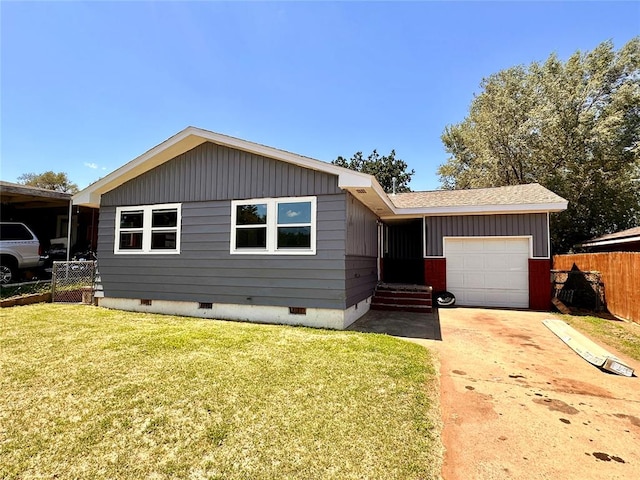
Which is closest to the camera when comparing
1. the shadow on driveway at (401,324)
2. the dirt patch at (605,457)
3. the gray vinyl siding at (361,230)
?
the dirt patch at (605,457)

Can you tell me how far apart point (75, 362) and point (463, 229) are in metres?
9.71

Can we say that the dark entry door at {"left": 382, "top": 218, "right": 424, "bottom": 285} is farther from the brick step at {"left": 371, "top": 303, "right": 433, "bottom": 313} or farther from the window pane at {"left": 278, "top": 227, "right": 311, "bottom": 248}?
the window pane at {"left": 278, "top": 227, "right": 311, "bottom": 248}

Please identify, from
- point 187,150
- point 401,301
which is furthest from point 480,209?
point 187,150

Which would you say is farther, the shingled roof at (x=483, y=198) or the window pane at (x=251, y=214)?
the shingled roof at (x=483, y=198)

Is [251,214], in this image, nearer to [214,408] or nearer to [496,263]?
[214,408]

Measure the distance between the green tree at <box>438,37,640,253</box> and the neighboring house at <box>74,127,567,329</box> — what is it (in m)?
11.8

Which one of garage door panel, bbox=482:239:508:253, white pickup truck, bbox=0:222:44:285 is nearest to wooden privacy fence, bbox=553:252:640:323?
garage door panel, bbox=482:239:508:253

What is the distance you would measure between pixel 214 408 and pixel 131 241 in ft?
22.1

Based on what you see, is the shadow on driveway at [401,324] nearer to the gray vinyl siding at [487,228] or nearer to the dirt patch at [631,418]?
the gray vinyl siding at [487,228]

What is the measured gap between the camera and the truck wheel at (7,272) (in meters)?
9.30

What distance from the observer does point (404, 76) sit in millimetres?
14328

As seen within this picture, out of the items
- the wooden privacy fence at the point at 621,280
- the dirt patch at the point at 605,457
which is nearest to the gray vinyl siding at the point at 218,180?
the dirt patch at the point at 605,457

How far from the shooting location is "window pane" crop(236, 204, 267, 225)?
7.09 metres

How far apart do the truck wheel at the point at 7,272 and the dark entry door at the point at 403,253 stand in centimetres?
1194
